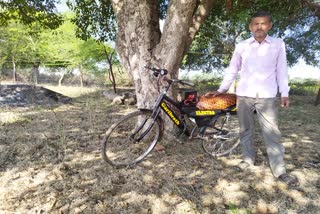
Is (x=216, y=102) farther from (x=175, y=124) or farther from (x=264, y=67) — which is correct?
(x=264, y=67)

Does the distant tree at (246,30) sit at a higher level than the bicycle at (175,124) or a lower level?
higher

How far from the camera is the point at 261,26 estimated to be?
338cm

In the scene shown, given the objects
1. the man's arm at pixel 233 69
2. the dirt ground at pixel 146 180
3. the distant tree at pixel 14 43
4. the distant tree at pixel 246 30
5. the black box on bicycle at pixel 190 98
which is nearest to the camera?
the dirt ground at pixel 146 180

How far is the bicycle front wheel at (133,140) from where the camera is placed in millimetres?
3814

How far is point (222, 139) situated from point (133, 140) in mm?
1423

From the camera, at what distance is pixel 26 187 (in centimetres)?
336

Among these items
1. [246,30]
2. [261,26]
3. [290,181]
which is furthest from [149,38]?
[246,30]

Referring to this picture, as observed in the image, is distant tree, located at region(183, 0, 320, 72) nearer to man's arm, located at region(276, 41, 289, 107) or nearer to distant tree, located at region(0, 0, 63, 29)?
man's arm, located at region(276, 41, 289, 107)

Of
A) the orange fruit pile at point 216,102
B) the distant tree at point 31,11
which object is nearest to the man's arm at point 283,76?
the orange fruit pile at point 216,102

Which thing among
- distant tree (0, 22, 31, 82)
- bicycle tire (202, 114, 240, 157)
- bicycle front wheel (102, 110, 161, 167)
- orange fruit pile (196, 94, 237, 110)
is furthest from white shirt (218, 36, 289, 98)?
distant tree (0, 22, 31, 82)

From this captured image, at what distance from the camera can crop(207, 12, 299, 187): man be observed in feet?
11.2

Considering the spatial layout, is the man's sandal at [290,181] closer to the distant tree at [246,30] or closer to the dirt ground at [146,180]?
the dirt ground at [146,180]

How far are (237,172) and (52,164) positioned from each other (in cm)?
265

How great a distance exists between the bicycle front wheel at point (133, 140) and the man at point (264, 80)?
1298 millimetres
